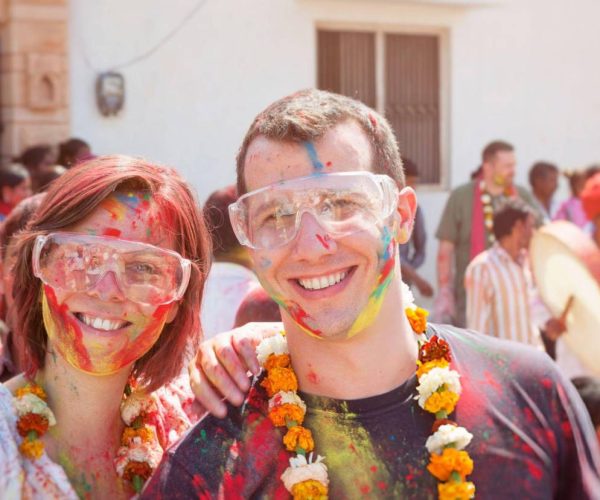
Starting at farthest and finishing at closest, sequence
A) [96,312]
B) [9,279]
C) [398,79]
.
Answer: [398,79], [9,279], [96,312]

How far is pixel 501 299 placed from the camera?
6242mm

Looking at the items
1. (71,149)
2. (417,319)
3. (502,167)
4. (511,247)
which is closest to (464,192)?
(502,167)

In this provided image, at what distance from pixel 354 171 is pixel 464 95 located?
8.46 metres

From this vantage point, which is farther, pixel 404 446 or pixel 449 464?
pixel 404 446

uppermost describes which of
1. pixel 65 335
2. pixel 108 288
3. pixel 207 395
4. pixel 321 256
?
pixel 321 256

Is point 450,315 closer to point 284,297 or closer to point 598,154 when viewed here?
point 598,154

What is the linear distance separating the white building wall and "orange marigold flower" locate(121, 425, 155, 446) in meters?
6.43

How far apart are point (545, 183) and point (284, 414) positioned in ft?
27.2

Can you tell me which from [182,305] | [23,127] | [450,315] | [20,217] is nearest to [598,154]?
[450,315]

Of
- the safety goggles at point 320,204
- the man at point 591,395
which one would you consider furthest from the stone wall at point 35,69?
the safety goggles at point 320,204

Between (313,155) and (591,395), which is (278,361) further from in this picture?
(591,395)

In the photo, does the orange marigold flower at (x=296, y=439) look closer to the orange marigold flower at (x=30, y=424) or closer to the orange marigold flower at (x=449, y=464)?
the orange marigold flower at (x=449, y=464)

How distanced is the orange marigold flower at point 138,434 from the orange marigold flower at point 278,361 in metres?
0.49

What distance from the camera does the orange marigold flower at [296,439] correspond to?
8.26 ft
